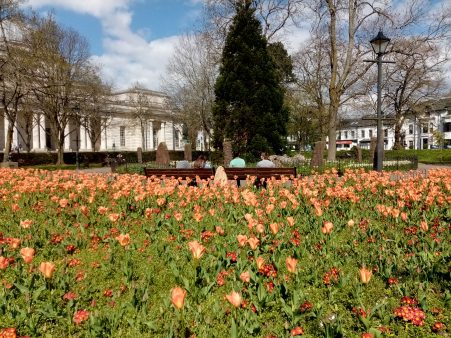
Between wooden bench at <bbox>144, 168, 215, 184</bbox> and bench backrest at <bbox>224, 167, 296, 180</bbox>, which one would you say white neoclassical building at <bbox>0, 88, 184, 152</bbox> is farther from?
bench backrest at <bbox>224, 167, 296, 180</bbox>

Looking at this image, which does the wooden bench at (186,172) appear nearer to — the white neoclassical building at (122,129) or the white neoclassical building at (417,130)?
the white neoclassical building at (122,129)

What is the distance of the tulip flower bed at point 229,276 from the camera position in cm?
273

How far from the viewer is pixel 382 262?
3625mm

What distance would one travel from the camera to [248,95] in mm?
23781

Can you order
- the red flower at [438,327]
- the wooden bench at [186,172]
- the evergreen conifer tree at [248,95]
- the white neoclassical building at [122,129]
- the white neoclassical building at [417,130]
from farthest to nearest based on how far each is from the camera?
1. the white neoclassical building at [417,130]
2. the white neoclassical building at [122,129]
3. the evergreen conifer tree at [248,95]
4. the wooden bench at [186,172]
5. the red flower at [438,327]

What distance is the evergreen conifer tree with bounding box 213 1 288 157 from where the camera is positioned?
2356cm

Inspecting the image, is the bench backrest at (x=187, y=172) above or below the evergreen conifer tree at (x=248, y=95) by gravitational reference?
below

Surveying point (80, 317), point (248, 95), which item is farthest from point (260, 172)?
point (248, 95)

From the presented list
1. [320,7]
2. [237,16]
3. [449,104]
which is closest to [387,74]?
[320,7]

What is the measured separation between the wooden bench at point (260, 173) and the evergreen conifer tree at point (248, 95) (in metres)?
11.7

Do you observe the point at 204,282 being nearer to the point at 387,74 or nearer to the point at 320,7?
the point at 320,7

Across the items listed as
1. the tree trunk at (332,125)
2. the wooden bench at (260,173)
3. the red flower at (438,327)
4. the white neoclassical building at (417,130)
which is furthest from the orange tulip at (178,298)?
the white neoclassical building at (417,130)

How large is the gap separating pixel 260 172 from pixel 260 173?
0.04 m

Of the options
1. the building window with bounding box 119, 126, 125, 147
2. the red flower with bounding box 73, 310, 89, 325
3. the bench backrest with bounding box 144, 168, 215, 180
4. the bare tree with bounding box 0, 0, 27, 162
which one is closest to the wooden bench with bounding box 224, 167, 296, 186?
the bench backrest with bounding box 144, 168, 215, 180
